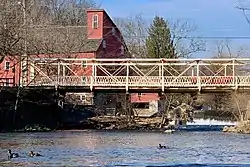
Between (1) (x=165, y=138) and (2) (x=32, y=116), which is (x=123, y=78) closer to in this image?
(2) (x=32, y=116)

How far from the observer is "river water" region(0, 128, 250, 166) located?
95.1ft

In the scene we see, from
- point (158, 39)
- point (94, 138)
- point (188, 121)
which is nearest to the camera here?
point (94, 138)

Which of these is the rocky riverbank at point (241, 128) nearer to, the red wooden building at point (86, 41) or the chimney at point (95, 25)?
the red wooden building at point (86, 41)

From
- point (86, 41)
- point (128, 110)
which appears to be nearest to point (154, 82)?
point (128, 110)

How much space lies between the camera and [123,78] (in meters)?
58.3

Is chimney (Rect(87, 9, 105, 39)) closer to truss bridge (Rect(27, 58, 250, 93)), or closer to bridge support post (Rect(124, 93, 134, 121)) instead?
bridge support post (Rect(124, 93, 134, 121))

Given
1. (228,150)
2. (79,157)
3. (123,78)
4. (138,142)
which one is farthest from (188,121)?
(79,157)

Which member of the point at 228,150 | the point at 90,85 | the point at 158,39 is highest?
the point at 158,39

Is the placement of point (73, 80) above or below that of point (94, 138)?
above

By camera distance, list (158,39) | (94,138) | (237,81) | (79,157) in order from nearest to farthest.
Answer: (79,157)
(94,138)
(237,81)
(158,39)

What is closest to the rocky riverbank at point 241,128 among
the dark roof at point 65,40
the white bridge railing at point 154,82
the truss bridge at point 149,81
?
the truss bridge at point 149,81

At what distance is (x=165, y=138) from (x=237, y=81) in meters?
11.1

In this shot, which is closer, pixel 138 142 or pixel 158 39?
pixel 138 142

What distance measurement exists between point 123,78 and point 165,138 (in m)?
12.9
